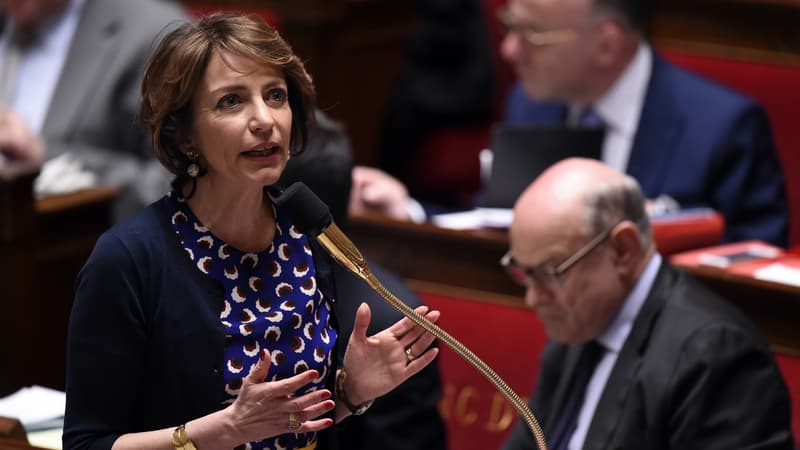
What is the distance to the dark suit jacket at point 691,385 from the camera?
177 cm

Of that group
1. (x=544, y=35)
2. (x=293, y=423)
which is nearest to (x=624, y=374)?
(x=293, y=423)

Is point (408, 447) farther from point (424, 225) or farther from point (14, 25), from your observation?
point (14, 25)

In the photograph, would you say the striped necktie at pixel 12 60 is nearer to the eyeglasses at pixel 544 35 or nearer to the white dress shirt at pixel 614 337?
the eyeglasses at pixel 544 35

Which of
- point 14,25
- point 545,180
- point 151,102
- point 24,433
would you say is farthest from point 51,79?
point 151,102

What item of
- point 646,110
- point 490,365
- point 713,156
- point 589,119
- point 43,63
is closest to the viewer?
point 490,365

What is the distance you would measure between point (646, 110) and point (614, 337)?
1.00m

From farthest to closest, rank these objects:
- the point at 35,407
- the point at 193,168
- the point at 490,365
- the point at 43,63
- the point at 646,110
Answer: the point at 43,63
the point at 646,110
the point at 490,365
the point at 35,407
the point at 193,168

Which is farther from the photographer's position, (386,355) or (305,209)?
(386,355)

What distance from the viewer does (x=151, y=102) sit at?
126cm

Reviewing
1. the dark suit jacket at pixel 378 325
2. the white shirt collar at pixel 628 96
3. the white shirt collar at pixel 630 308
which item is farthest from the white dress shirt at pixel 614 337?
the white shirt collar at pixel 628 96

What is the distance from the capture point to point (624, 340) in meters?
1.93

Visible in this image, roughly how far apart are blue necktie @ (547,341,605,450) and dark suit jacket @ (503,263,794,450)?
0.26 feet

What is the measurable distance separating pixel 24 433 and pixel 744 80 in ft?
6.59

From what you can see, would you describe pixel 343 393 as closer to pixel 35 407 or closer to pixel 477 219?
pixel 35 407
